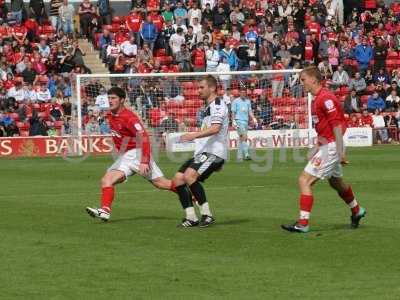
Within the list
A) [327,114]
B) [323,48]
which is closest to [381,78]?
[323,48]

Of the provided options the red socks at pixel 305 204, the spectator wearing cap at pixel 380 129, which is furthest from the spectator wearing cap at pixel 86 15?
the red socks at pixel 305 204

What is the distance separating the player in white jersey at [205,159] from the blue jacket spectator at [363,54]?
28.2m

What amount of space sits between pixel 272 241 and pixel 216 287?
3082mm

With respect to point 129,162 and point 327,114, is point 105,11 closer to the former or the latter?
point 129,162

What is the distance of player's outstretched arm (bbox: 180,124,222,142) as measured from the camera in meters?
14.1

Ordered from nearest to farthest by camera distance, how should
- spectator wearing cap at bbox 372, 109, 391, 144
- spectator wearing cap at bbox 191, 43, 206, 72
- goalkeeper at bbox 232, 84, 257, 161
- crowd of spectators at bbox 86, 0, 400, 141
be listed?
goalkeeper at bbox 232, 84, 257, 161 < spectator wearing cap at bbox 372, 109, 391, 144 < spectator wearing cap at bbox 191, 43, 206, 72 < crowd of spectators at bbox 86, 0, 400, 141

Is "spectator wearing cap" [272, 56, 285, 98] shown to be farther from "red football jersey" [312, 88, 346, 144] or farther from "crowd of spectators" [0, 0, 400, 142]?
"red football jersey" [312, 88, 346, 144]

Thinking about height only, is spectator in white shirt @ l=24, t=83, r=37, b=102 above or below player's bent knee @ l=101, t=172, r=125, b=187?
below

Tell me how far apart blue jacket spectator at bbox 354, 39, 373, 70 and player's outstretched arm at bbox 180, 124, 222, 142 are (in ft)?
93.6

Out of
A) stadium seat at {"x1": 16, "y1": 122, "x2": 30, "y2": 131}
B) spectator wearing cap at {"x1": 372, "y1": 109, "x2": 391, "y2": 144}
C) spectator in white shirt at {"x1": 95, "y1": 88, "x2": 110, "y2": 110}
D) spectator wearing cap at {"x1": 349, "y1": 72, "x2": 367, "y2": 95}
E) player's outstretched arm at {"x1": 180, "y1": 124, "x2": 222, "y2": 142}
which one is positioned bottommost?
spectator wearing cap at {"x1": 372, "y1": 109, "x2": 391, "y2": 144}

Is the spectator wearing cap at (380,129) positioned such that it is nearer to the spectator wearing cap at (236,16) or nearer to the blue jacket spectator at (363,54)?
the blue jacket spectator at (363,54)

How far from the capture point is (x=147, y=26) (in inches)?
1608

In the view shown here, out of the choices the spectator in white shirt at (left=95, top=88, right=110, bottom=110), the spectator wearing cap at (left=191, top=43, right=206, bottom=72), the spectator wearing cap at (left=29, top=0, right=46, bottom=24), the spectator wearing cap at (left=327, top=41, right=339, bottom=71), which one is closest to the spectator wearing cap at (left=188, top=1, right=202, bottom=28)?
the spectator wearing cap at (left=191, top=43, right=206, bottom=72)

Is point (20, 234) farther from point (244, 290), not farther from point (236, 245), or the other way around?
point (244, 290)
